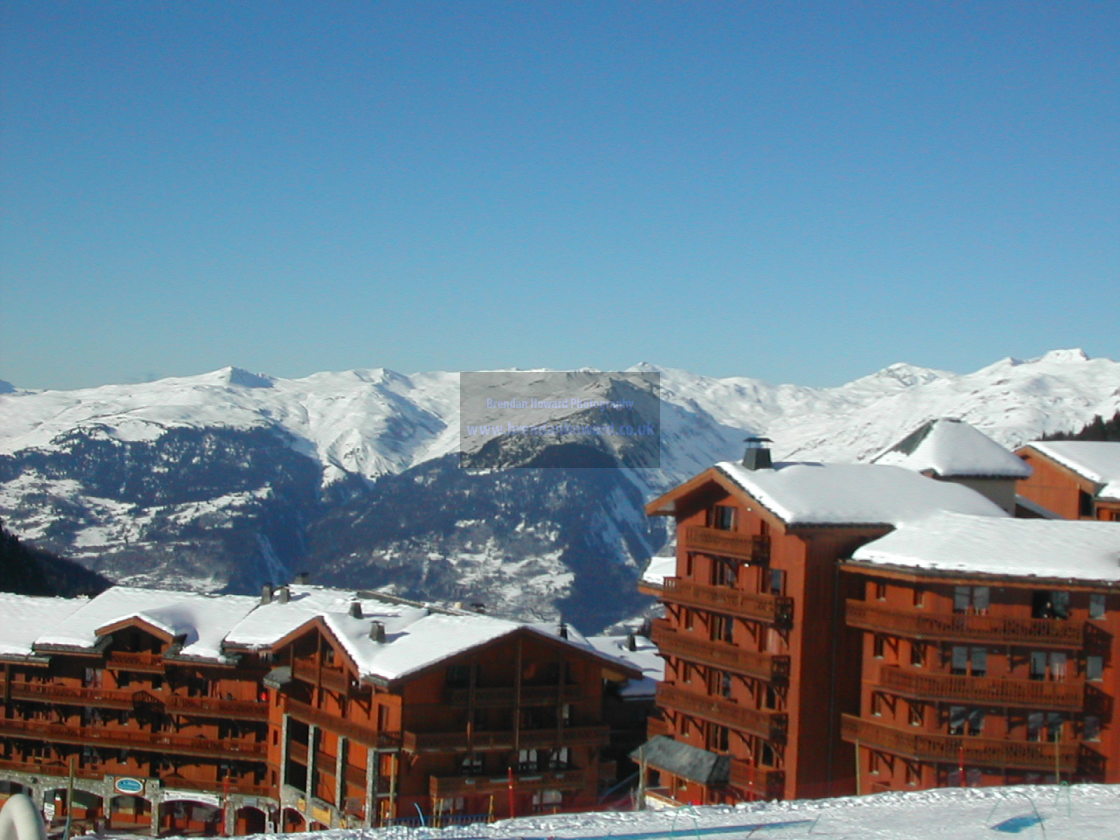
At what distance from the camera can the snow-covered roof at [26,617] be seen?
6956 centimetres

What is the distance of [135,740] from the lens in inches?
2675

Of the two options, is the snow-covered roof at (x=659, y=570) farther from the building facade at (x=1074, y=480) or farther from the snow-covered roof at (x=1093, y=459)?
the snow-covered roof at (x=1093, y=459)

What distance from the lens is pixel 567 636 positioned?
61.6 meters

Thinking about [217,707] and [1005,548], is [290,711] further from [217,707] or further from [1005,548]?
[1005,548]

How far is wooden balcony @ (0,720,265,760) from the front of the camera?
65.9m

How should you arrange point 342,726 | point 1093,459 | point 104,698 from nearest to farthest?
point 342,726, point 1093,459, point 104,698

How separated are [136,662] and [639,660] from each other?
83.8 feet

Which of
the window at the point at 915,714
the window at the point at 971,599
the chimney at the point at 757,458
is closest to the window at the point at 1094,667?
the window at the point at 971,599

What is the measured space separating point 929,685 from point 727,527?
1209 centimetres

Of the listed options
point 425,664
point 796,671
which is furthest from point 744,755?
point 425,664

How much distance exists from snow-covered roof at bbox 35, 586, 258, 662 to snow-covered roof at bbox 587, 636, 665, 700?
18785 millimetres

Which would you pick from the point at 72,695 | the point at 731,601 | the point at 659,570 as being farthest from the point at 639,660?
the point at 72,695

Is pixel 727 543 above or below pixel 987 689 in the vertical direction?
above

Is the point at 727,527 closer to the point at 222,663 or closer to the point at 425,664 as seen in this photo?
the point at 425,664
